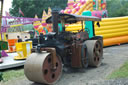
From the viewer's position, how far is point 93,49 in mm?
6719

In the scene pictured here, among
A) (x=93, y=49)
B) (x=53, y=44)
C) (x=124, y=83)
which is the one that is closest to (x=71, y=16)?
(x=53, y=44)

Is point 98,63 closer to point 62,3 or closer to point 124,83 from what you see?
point 124,83

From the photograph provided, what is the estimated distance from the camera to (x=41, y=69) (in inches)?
181

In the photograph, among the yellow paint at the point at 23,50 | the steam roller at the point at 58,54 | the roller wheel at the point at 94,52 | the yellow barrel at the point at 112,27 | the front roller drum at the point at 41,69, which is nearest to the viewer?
the front roller drum at the point at 41,69

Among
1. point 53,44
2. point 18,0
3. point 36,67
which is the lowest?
point 36,67

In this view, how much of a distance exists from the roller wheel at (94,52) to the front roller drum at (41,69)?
6.73ft

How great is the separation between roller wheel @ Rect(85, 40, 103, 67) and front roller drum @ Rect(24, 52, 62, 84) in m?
2.05

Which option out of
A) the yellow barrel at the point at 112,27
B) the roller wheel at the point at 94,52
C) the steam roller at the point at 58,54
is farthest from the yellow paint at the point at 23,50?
the yellow barrel at the point at 112,27

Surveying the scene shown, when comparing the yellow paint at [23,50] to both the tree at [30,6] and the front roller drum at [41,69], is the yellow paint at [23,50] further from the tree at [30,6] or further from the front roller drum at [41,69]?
the tree at [30,6]

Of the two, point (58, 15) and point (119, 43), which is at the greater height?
point (58, 15)

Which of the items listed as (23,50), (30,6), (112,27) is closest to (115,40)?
(112,27)

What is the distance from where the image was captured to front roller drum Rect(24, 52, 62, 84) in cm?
464

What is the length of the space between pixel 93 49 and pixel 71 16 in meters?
1.67

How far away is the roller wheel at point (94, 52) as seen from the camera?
263 inches
